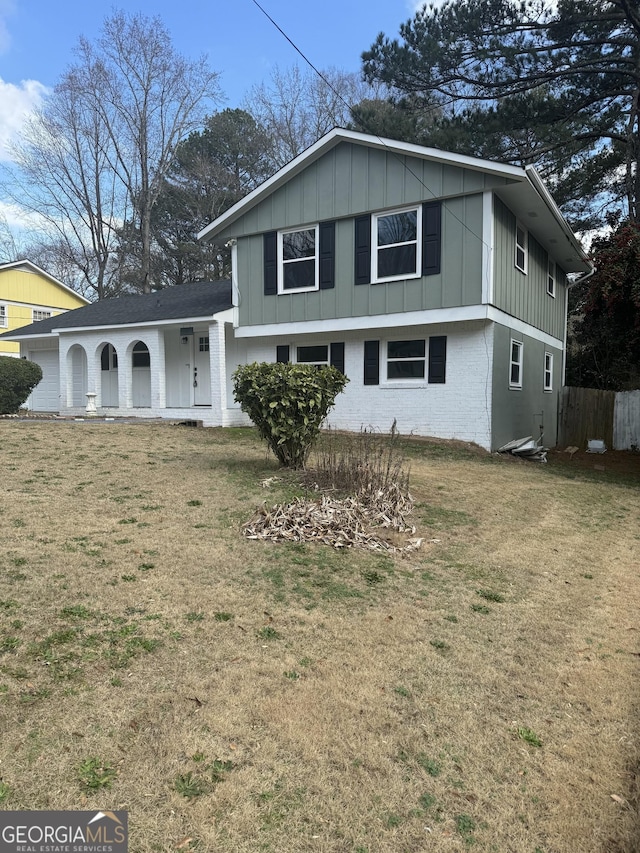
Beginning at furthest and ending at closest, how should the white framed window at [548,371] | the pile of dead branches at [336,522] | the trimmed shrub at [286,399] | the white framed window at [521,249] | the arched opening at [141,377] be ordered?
1. the arched opening at [141,377]
2. the white framed window at [548,371]
3. the white framed window at [521,249]
4. the trimmed shrub at [286,399]
5. the pile of dead branches at [336,522]

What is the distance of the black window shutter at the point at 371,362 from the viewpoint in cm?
1343

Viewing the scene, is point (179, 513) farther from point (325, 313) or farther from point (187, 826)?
point (325, 313)

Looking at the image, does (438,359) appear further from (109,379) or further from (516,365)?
(109,379)

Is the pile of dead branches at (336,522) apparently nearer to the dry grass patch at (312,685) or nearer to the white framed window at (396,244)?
the dry grass patch at (312,685)

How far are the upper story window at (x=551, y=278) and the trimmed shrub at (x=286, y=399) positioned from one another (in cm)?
1164

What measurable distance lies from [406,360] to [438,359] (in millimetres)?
831

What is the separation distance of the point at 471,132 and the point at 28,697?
64.2 feet

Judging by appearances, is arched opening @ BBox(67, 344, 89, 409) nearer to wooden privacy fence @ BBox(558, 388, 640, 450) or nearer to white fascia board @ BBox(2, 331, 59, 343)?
white fascia board @ BBox(2, 331, 59, 343)

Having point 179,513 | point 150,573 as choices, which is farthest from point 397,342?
point 150,573

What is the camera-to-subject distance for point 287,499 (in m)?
6.24

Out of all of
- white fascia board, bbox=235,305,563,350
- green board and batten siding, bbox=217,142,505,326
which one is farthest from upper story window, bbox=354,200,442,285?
white fascia board, bbox=235,305,563,350

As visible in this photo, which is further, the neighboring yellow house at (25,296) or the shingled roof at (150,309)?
the neighboring yellow house at (25,296)

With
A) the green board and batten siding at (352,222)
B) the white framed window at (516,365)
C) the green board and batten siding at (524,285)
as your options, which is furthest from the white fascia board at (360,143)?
the white framed window at (516,365)

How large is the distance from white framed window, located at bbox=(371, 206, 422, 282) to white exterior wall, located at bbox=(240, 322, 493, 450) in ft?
4.29
